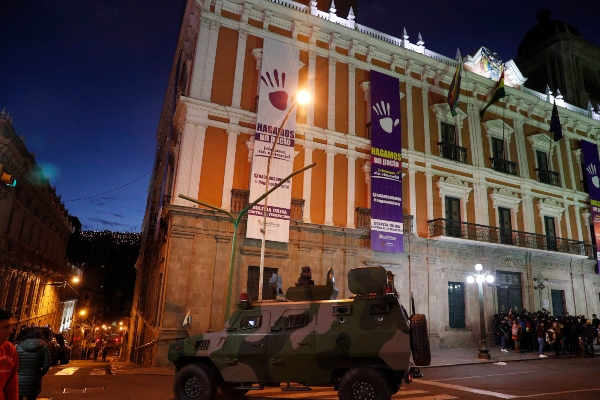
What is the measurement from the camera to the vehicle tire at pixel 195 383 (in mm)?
7848

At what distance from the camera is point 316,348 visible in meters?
7.84

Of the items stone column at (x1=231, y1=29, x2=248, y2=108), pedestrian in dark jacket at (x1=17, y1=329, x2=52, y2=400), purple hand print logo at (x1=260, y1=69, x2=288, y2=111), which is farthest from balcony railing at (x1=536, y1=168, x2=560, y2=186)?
pedestrian in dark jacket at (x1=17, y1=329, x2=52, y2=400)

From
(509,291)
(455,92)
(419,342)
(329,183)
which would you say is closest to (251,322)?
(419,342)

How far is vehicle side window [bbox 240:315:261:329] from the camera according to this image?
8414 millimetres

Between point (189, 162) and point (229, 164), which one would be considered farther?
point (229, 164)

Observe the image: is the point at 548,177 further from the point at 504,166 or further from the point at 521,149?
the point at 504,166

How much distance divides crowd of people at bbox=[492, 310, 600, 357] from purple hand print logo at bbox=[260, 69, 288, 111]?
15.6 meters

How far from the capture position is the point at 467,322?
21938 millimetres

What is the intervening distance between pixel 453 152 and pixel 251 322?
20.1 metres

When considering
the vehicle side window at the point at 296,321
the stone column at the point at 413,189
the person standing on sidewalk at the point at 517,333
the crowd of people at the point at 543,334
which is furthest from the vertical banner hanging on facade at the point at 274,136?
the crowd of people at the point at 543,334

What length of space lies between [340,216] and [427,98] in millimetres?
9966

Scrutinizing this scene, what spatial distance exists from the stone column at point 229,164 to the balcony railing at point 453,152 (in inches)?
496

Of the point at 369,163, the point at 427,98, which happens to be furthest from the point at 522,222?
the point at 369,163

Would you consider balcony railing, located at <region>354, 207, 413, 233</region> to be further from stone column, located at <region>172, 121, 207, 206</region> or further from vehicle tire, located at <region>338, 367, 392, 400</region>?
vehicle tire, located at <region>338, 367, 392, 400</region>
